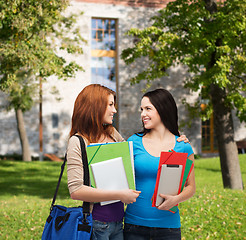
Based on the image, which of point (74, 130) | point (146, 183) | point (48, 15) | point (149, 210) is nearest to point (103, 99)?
point (74, 130)

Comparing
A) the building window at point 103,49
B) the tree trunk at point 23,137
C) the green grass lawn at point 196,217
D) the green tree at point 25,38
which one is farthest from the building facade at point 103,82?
the green tree at point 25,38

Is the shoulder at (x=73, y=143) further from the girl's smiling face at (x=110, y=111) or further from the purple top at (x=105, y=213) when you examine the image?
the purple top at (x=105, y=213)

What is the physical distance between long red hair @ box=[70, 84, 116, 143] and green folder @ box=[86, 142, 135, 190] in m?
0.14

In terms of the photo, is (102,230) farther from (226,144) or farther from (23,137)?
(23,137)

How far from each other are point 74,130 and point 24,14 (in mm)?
7064

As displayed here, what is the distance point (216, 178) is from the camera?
50.3ft

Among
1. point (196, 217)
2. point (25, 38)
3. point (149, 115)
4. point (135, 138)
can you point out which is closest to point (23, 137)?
point (25, 38)

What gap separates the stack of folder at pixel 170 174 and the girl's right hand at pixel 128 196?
149 mm

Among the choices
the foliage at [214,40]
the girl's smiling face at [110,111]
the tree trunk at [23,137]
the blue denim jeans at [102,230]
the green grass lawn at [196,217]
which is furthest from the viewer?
the tree trunk at [23,137]

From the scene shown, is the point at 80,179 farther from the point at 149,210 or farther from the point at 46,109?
the point at 46,109

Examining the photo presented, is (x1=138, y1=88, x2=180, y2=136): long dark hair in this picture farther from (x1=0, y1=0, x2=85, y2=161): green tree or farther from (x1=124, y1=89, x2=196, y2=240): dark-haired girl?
(x1=0, y1=0, x2=85, y2=161): green tree

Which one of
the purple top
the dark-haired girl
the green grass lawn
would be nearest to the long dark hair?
the dark-haired girl

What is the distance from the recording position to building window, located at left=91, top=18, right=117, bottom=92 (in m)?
21.7

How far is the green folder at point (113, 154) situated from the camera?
226 cm
